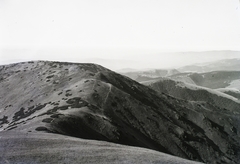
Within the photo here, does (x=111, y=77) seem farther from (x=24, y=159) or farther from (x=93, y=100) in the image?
(x=24, y=159)

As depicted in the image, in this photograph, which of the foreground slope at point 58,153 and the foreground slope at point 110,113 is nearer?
the foreground slope at point 58,153

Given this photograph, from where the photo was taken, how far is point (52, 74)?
275 feet

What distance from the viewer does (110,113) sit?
55.2m

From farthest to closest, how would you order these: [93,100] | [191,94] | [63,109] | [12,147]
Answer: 1. [191,94]
2. [93,100]
3. [63,109]
4. [12,147]

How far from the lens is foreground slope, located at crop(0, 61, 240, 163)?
44125mm

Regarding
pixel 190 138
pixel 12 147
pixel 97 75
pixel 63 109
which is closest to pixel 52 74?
pixel 97 75

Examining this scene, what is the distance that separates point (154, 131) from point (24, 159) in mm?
42750

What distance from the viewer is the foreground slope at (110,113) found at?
44.1m

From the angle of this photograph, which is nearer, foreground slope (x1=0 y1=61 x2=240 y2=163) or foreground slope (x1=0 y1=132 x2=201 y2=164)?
foreground slope (x1=0 y1=132 x2=201 y2=164)

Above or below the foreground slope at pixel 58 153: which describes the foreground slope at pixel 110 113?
below

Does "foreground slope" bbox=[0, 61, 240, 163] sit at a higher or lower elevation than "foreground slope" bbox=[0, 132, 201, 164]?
lower

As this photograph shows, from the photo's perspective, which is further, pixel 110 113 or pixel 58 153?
pixel 110 113

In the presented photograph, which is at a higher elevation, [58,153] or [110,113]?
[58,153]

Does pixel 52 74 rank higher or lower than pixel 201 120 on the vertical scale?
higher
